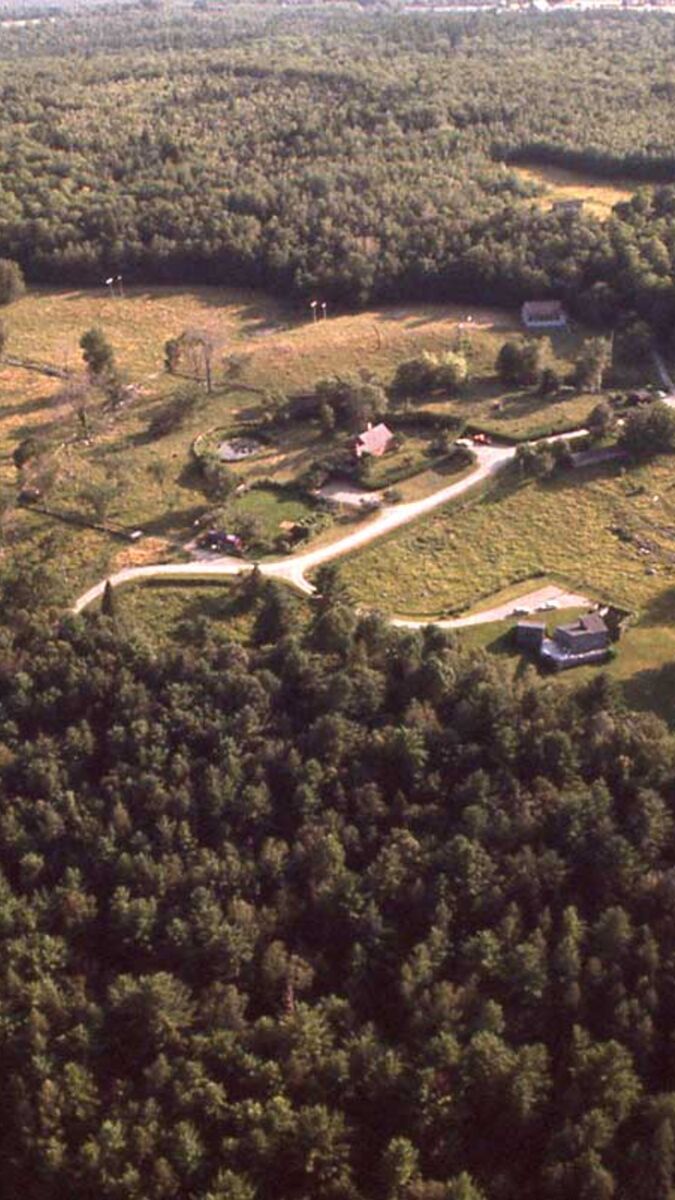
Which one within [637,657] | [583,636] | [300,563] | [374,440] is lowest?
[637,657]

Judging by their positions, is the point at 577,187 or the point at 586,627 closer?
the point at 586,627

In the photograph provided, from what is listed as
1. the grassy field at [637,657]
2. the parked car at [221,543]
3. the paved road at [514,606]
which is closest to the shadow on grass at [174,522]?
the parked car at [221,543]

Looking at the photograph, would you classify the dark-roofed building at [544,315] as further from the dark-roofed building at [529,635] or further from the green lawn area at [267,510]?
the dark-roofed building at [529,635]

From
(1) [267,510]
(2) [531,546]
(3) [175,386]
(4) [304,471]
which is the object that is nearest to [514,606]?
(2) [531,546]

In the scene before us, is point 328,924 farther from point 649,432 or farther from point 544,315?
point 544,315

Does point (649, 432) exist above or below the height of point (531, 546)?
above

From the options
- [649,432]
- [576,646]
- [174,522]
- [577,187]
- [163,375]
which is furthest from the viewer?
[577,187]
